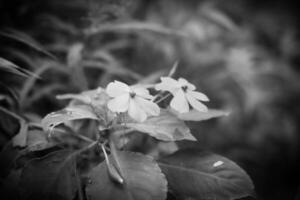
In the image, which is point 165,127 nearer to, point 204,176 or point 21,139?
point 204,176

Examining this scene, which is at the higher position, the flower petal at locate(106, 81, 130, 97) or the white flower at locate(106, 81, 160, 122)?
the flower petal at locate(106, 81, 130, 97)

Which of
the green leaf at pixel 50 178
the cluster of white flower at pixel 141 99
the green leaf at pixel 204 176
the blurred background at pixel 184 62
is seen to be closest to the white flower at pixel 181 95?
the cluster of white flower at pixel 141 99

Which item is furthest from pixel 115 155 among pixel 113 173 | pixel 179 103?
pixel 179 103

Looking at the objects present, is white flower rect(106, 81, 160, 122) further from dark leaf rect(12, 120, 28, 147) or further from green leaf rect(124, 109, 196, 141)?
dark leaf rect(12, 120, 28, 147)

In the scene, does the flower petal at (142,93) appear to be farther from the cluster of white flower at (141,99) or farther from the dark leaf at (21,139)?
the dark leaf at (21,139)

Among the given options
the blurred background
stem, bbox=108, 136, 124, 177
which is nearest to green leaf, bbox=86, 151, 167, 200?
stem, bbox=108, 136, 124, 177

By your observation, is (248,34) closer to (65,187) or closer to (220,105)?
(220,105)
